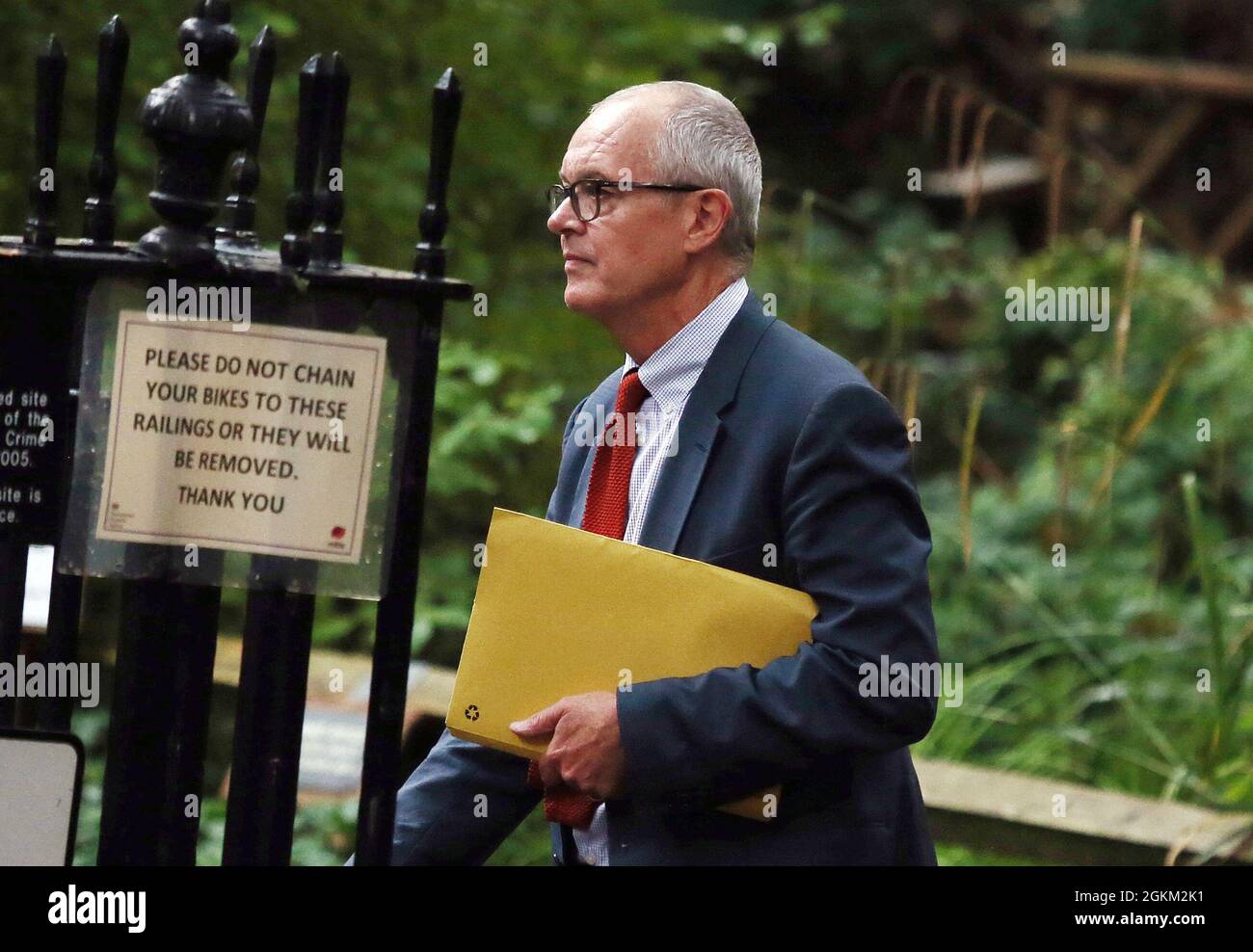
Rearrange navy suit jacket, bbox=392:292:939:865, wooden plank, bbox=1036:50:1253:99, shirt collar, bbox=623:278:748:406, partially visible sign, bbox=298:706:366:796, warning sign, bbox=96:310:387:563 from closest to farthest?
1. warning sign, bbox=96:310:387:563
2. navy suit jacket, bbox=392:292:939:865
3. shirt collar, bbox=623:278:748:406
4. partially visible sign, bbox=298:706:366:796
5. wooden plank, bbox=1036:50:1253:99

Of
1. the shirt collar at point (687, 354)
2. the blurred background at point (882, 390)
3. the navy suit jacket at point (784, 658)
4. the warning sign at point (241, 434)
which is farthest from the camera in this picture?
the blurred background at point (882, 390)

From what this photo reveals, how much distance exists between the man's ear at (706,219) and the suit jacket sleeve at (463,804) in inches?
32.6

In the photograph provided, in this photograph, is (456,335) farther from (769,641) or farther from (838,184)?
(838,184)

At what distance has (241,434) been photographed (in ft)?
6.50

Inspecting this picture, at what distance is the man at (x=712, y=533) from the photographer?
2.09 metres

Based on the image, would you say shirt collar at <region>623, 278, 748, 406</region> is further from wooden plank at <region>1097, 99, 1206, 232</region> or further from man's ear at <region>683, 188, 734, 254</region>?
wooden plank at <region>1097, 99, 1206, 232</region>

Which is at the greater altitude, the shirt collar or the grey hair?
the grey hair

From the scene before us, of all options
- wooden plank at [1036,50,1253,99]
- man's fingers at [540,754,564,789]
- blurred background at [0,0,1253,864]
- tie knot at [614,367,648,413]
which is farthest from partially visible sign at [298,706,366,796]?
wooden plank at [1036,50,1253,99]

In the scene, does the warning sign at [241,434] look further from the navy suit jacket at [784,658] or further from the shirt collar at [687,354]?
the shirt collar at [687,354]

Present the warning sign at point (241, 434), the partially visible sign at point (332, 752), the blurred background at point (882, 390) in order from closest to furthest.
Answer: the warning sign at point (241, 434) → the partially visible sign at point (332, 752) → the blurred background at point (882, 390)

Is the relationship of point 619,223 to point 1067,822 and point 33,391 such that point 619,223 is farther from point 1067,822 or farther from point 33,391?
point 1067,822

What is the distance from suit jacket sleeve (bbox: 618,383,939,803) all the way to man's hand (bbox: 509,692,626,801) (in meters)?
0.02

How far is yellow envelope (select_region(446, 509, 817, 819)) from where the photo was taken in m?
2.13

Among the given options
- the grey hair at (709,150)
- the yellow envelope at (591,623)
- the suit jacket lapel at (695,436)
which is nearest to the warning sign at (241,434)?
the yellow envelope at (591,623)
